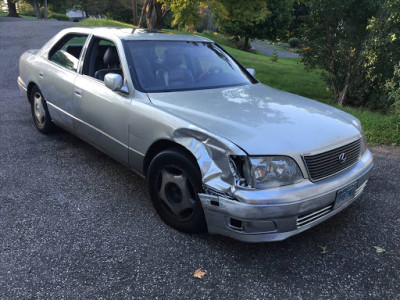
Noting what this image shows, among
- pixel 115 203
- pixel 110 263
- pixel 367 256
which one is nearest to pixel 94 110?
pixel 115 203

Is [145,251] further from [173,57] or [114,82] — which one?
[173,57]

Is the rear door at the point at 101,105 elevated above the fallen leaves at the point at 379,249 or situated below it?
above

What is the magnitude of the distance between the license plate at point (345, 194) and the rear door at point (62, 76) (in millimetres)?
2943

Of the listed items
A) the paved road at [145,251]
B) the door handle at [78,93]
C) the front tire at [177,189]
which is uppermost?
the door handle at [78,93]

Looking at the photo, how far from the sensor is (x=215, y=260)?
258 cm

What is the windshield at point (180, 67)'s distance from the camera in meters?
3.33

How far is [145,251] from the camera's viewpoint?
2660 mm

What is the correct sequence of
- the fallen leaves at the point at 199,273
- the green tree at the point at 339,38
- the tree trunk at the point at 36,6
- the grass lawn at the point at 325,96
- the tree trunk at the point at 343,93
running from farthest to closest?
the tree trunk at the point at 36,6
the tree trunk at the point at 343,93
the green tree at the point at 339,38
the grass lawn at the point at 325,96
the fallen leaves at the point at 199,273

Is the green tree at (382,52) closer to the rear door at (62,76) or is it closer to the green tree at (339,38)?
the green tree at (339,38)

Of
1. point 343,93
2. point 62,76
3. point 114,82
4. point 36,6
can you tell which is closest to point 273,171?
point 114,82

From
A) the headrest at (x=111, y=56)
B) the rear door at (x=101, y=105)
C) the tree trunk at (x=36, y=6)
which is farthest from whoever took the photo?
the tree trunk at (x=36, y=6)

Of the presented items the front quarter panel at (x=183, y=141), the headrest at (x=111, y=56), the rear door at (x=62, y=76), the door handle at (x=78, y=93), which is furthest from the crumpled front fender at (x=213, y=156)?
the rear door at (x=62, y=76)

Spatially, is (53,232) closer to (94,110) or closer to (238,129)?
(94,110)

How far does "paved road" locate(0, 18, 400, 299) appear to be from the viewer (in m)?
2.30
